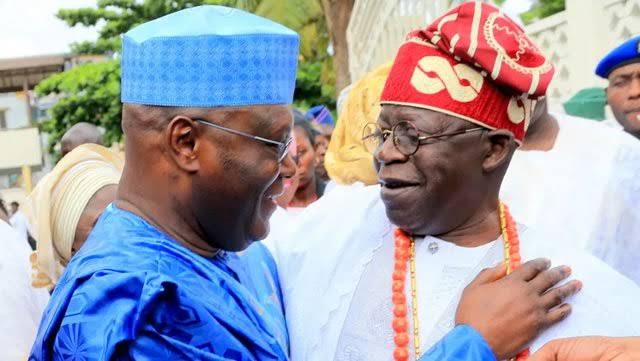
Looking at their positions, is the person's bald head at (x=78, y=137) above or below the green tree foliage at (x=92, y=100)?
above

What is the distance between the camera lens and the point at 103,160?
11.8 ft

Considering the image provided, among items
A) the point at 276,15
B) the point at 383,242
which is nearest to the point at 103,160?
the point at 383,242

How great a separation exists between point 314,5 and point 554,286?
16.9 metres

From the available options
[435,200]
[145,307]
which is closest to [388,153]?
[435,200]

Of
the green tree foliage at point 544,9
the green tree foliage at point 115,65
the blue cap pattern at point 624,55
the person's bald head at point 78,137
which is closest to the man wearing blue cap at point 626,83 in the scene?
the blue cap pattern at point 624,55

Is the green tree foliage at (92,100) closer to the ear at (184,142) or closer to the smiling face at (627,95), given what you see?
the smiling face at (627,95)

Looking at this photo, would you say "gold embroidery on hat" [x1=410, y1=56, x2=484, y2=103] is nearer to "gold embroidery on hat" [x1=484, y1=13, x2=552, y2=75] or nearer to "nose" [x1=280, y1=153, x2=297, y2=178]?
"gold embroidery on hat" [x1=484, y1=13, x2=552, y2=75]

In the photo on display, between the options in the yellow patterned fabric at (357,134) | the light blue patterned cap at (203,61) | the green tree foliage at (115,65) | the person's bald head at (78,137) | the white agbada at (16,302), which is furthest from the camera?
the green tree foliage at (115,65)

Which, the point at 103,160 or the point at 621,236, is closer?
the point at 621,236

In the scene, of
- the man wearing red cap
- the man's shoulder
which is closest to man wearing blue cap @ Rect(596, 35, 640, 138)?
the man wearing red cap

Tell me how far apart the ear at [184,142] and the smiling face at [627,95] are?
3335 mm

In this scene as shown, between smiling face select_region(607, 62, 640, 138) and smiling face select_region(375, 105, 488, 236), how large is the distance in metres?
2.53

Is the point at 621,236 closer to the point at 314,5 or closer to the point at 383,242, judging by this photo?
the point at 383,242

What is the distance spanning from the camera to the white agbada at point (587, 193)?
10.6 ft
